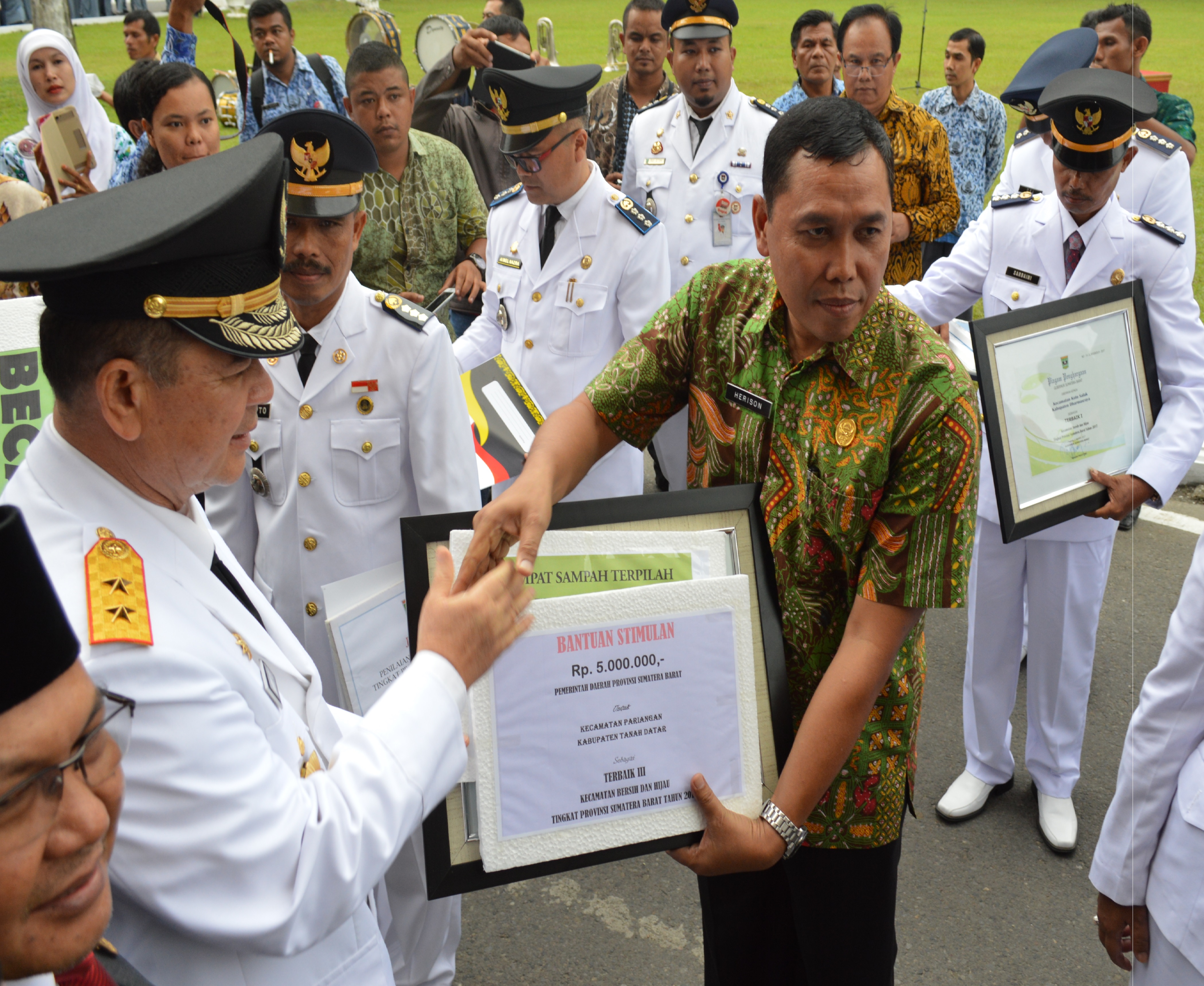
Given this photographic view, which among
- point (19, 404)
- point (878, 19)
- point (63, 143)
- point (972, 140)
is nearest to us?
point (19, 404)

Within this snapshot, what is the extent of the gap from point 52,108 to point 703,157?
4.22 metres

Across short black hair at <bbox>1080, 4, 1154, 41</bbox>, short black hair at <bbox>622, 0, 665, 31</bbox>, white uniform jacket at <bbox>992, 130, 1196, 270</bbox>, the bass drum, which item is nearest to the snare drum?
the bass drum

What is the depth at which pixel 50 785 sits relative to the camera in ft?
3.01

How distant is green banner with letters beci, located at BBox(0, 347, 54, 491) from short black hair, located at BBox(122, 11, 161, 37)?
9.94 metres

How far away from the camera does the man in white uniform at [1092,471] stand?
2916 mm

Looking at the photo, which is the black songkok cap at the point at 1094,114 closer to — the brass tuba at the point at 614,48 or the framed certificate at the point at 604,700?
the framed certificate at the point at 604,700

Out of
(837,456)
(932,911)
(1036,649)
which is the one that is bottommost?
(932,911)

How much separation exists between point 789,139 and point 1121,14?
5138mm

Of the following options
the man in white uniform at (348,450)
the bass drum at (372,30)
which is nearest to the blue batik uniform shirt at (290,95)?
the bass drum at (372,30)

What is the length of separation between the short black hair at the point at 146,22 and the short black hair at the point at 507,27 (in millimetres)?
5629

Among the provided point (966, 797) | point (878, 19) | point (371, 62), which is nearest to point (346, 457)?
point (966, 797)

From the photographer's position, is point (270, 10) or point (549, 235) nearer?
point (549, 235)

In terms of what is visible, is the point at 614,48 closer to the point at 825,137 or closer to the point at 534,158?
the point at 534,158

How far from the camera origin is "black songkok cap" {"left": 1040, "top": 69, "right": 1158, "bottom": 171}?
9.55 ft
